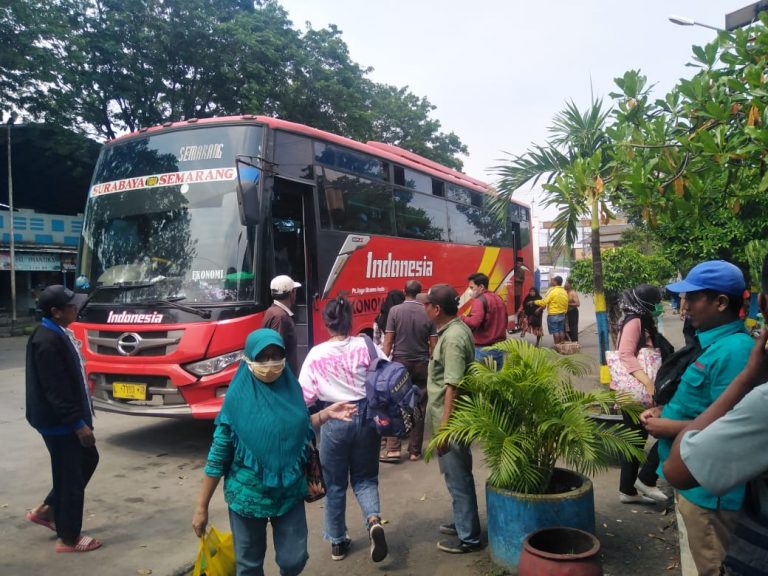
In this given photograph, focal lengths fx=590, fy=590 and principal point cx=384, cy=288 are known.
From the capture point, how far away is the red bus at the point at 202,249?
18.5ft

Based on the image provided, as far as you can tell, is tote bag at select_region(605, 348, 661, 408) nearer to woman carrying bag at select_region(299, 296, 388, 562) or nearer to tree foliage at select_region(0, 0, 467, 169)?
woman carrying bag at select_region(299, 296, 388, 562)

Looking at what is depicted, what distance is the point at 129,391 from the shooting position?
229 inches

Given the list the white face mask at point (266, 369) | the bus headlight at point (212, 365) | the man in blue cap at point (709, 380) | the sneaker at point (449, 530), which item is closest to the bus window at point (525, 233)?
the bus headlight at point (212, 365)

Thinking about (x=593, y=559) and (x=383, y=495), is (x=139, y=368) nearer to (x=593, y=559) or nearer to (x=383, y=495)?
(x=383, y=495)

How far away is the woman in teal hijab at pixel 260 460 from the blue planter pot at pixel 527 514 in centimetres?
124

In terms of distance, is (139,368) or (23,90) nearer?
(139,368)

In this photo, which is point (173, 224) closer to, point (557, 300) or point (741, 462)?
point (741, 462)

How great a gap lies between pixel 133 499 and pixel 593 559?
371 centimetres

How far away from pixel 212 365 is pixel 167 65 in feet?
51.3

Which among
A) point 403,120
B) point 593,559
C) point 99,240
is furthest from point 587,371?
point 403,120

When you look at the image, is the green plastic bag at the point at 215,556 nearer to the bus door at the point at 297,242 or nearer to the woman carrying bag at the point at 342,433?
the woman carrying bag at the point at 342,433

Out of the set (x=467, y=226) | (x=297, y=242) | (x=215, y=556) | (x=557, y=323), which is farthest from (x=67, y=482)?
(x=557, y=323)

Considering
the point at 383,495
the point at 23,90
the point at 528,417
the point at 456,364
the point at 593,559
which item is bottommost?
the point at 383,495

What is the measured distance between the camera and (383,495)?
491 cm
